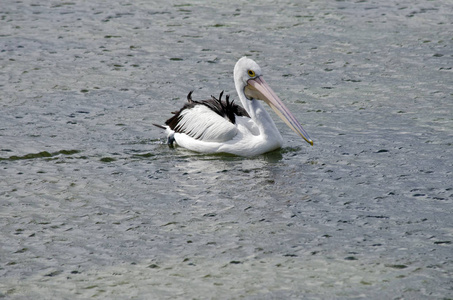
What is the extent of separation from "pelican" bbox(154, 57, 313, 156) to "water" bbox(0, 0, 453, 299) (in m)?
0.16

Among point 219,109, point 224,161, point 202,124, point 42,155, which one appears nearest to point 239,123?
point 219,109

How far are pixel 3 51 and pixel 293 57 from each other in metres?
4.10

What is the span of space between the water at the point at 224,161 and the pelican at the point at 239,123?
16 cm

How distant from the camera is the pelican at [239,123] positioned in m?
7.84

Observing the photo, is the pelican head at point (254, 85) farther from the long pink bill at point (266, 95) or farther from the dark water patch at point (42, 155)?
the dark water patch at point (42, 155)

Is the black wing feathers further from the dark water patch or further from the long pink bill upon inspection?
the dark water patch

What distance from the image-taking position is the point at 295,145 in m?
8.20

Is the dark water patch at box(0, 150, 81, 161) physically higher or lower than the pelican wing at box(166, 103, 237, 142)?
lower

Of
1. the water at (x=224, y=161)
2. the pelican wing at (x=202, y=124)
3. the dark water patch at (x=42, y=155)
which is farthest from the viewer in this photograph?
the pelican wing at (x=202, y=124)

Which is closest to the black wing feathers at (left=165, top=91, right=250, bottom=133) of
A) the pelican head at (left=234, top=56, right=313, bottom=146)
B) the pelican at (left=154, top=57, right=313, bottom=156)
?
the pelican at (left=154, top=57, right=313, bottom=156)

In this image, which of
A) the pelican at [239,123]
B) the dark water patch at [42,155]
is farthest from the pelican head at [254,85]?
the dark water patch at [42,155]

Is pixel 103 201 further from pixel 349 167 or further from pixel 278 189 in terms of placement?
pixel 349 167

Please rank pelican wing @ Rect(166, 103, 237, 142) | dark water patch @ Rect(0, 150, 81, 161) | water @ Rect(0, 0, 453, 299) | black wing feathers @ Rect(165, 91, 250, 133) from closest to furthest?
water @ Rect(0, 0, 453, 299), dark water patch @ Rect(0, 150, 81, 161), pelican wing @ Rect(166, 103, 237, 142), black wing feathers @ Rect(165, 91, 250, 133)

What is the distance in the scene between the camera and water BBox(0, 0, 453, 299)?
212 inches
